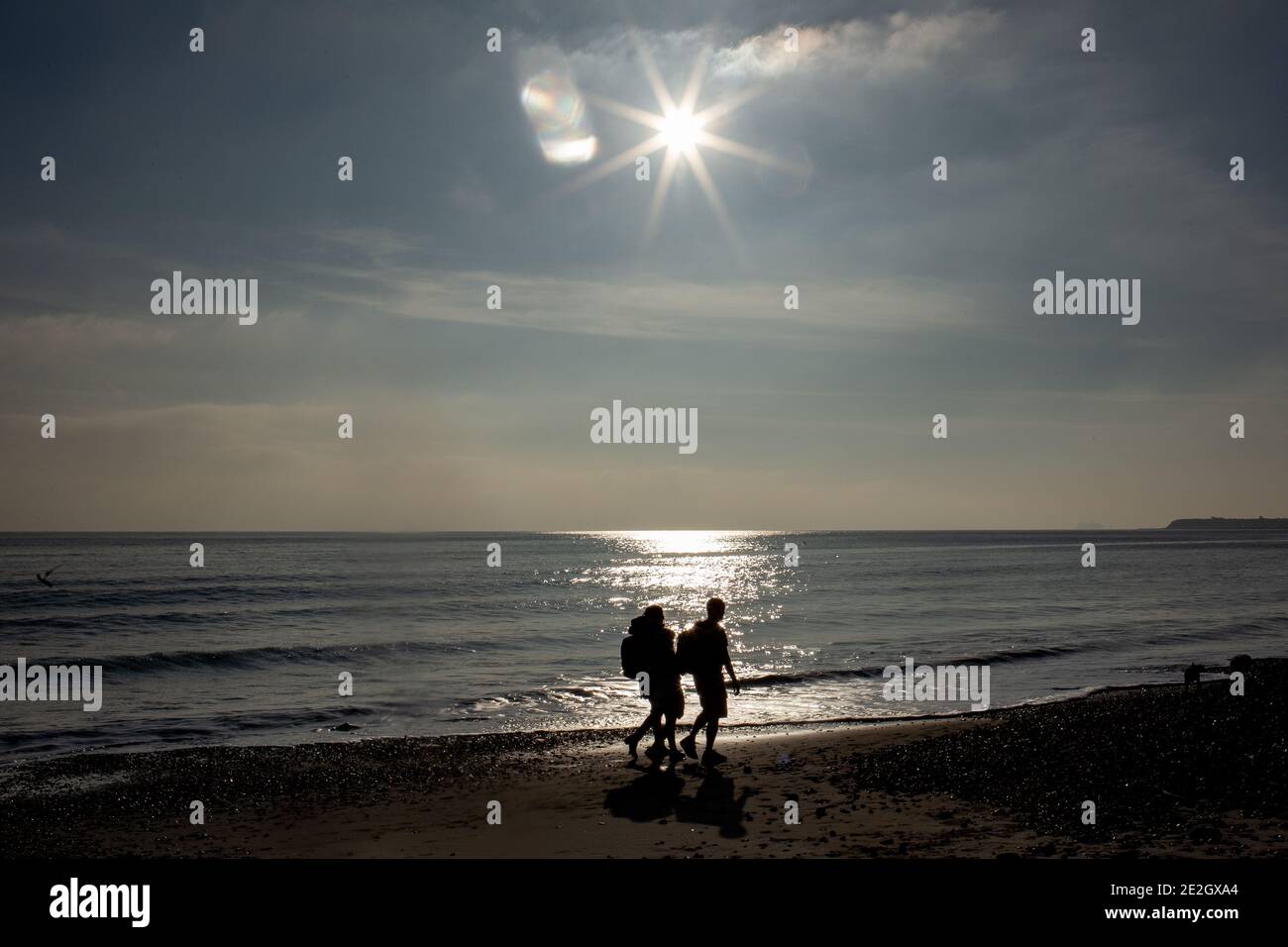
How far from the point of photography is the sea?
18547mm

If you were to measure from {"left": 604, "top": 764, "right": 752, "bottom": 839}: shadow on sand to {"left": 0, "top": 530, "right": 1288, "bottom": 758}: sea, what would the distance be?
17.7ft

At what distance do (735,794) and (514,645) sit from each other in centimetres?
2092

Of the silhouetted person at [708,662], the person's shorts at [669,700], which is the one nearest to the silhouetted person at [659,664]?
the person's shorts at [669,700]

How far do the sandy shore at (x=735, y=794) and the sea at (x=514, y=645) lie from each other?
10.6ft

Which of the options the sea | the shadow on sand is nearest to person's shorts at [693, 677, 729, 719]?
the shadow on sand

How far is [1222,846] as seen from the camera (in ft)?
24.3

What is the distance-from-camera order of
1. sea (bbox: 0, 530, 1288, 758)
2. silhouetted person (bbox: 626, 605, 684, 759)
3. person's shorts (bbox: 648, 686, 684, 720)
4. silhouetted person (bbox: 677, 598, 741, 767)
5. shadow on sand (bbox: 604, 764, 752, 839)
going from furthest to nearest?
sea (bbox: 0, 530, 1288, 758), person's shorts (bbox: 648, 686, 684, 720), silhouetted person (bbox: 626, 605, 684, 759), silhouetted person (bbox: 677, 598, 741, 767), shadow on sand (bbox: 604, 764, 752, 839)

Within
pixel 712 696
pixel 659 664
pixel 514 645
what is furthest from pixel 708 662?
pixel 514 645

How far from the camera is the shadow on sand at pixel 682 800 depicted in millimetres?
9516

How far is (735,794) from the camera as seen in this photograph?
1050cm

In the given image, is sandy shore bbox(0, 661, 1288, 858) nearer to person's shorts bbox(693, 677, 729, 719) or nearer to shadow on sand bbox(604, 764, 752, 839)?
shadow on sand bbox(604, 764, 752, 839)

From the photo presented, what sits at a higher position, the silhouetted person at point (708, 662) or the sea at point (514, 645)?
the silhouetted person at point (708, 662)

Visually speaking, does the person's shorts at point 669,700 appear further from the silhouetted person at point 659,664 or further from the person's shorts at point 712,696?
the person's shorts at point 712,696
